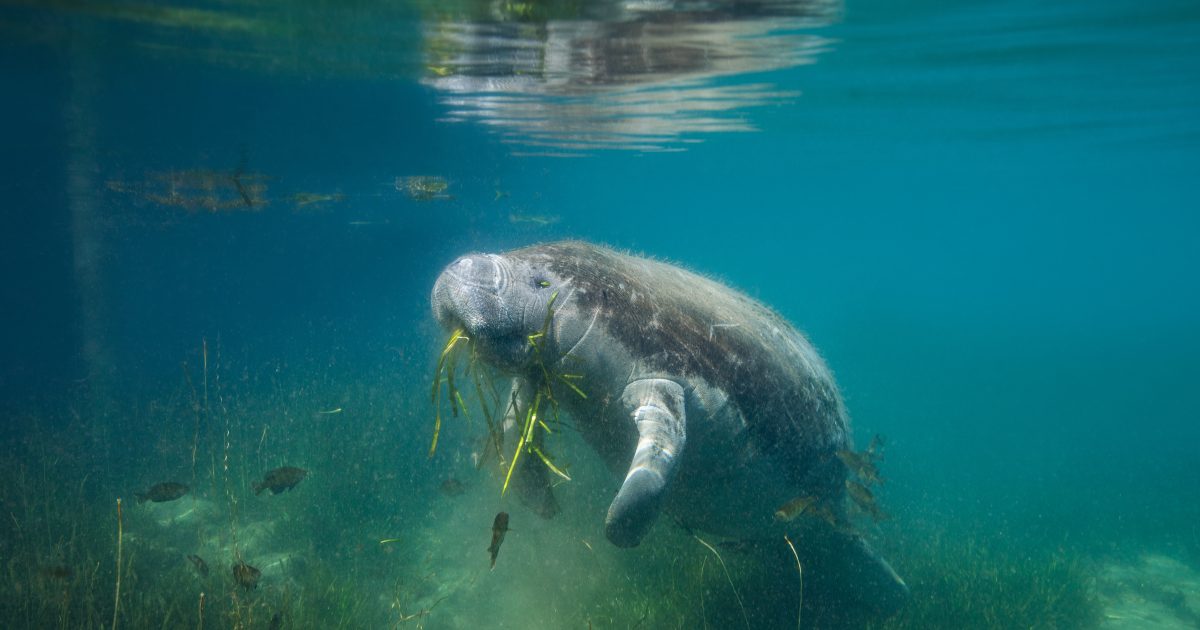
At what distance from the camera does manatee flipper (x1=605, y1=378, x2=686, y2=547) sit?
11.4ft

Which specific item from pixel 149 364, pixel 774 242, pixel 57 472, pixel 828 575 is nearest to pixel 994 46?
pixel 828 575

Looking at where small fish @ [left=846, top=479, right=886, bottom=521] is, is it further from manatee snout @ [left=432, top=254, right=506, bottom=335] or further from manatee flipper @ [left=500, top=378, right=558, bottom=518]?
manatee snout @ [left=432, top=254, right=506, bottom=335]

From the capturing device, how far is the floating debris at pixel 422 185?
2869cm

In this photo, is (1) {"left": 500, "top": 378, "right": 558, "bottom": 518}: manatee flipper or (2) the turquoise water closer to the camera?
(1) {"left": 500, "top": 378, "right": 558, "bottom": 518}: manatee flipper

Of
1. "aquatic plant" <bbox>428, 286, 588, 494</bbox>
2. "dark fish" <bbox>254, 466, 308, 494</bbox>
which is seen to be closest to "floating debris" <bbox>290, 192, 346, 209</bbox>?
"dark fish" <bbox>254, 466, 308, 494</bbox>

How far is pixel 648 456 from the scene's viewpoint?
358 centimetres

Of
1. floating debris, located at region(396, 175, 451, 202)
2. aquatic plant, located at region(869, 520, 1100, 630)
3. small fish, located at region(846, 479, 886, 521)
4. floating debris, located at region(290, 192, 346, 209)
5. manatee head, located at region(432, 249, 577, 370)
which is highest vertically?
manatee head, located at region(432, 249, 577, 370)

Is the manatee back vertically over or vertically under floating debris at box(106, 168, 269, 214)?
over

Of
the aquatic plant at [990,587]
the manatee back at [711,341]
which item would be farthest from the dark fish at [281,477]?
the aquatic plant at [990,587]

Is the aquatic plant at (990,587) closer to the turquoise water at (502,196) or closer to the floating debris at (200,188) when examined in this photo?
the turquoise water at (502,196)

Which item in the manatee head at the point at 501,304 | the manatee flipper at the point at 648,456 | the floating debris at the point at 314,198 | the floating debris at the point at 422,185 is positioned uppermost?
the manatee head at the point at 501,304

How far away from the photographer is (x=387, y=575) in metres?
8.24

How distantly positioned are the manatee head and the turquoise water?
134 centimetres

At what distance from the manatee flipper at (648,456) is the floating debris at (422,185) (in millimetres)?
26357
